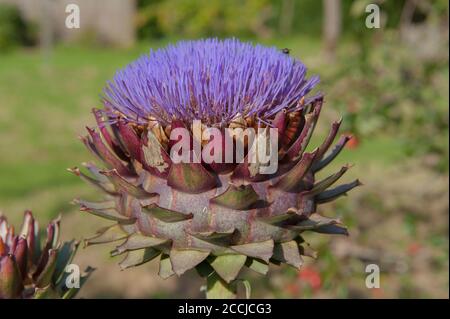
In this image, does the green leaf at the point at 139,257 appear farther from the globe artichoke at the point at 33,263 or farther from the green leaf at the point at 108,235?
the globe artichoke at the point at 33,263

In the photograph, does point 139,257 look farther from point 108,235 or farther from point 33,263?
point 33,263

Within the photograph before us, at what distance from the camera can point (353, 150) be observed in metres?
2.46

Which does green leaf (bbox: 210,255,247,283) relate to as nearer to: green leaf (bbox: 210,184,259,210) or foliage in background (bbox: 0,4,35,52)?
Result: green leaf (bbox: 210,184,259,210)

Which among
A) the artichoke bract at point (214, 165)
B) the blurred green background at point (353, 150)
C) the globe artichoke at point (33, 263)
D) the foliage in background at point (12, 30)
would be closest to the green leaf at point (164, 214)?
the artichoke bract at point (214, 165)

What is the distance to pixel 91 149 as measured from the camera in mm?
1283

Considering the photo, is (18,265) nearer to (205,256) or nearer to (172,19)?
(205,256)

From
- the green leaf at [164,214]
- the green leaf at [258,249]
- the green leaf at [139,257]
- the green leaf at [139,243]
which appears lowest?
the green leaf at [139,257]

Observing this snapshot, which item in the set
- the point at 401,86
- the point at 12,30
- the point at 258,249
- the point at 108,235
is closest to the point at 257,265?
the point at 258,249

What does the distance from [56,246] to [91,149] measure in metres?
0.21

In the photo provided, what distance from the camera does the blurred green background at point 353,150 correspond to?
2.25 metres

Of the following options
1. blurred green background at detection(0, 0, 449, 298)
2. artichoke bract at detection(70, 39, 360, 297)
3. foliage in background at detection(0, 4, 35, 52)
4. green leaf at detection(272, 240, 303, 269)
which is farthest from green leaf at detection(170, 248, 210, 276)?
foliage in background at detection(0, 4, 35, 52)

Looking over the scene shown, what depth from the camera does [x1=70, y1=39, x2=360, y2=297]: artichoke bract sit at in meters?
1.15
